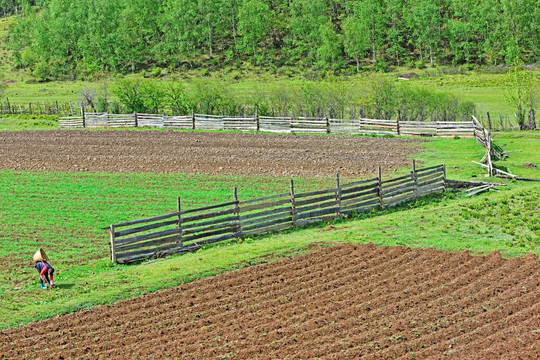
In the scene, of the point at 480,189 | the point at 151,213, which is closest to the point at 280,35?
the point at 480,189

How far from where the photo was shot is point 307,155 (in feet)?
137

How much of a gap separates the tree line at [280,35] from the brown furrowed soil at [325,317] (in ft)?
262

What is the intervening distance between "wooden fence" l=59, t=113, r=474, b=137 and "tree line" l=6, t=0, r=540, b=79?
42943 millimetres

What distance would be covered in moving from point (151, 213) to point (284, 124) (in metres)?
27.3

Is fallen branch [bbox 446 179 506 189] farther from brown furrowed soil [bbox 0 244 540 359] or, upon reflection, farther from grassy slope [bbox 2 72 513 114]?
grassy slope [bbox 2 72 513 114]

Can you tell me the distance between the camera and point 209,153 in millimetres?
43469

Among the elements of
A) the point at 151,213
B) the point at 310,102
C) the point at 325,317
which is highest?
the point at 310,102

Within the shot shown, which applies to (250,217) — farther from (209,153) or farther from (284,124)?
(284,124)

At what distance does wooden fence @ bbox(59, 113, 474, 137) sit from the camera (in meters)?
48.5

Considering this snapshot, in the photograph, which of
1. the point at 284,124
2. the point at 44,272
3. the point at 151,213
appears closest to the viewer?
the point at 44,272

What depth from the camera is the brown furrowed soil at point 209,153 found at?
3869 centimetres

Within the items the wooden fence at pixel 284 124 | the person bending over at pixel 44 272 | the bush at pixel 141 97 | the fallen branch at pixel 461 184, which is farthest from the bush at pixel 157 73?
the person bending over at pixel 44 272

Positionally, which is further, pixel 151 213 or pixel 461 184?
pixel 461 184

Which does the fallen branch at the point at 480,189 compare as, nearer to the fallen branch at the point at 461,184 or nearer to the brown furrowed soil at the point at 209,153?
the fallen branch at the point at 461,184
